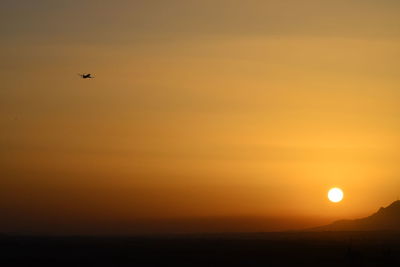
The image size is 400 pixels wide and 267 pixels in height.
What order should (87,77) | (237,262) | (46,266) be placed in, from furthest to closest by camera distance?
(87,77) → (237,262) → (46,266)

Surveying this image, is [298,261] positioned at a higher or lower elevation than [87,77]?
lower

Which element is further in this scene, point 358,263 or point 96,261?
point 96,261

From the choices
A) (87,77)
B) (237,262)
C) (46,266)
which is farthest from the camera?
(87,77)

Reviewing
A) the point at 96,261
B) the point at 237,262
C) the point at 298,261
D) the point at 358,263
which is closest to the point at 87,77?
the point at 96,261

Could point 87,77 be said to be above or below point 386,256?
above

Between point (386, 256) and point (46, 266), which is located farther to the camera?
point (386, 256)

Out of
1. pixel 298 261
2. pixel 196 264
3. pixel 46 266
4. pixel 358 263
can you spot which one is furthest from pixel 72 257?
pixel 358 263

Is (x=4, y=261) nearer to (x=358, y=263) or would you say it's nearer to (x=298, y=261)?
(x=298, y=261)

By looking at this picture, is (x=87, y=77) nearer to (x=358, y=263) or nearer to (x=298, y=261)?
(x=298, y=261)
